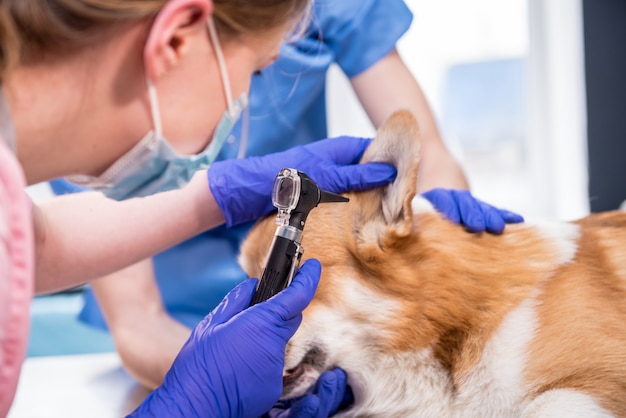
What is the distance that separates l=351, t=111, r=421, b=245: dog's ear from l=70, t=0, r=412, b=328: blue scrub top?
46cm

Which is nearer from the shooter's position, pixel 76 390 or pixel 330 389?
pixel 330 389

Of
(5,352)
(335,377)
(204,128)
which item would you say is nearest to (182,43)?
(204,128)

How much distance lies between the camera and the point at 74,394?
53.9 inches

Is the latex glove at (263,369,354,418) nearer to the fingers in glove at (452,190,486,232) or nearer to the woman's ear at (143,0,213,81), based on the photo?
the fingers in glove at (452,190,486,232)

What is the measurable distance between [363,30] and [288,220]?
0.84 meters

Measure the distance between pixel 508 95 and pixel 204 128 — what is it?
287 cm

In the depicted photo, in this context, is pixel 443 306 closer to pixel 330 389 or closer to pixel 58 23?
pixel 330 389

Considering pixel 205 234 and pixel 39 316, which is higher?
pixel 205 234

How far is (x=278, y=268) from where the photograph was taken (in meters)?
0.92

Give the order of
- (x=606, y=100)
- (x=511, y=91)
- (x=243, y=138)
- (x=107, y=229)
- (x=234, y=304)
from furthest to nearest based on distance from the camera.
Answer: (x=511, y=91) → (x=606, y=100) → (x=243, y=138) → (x=107, y=229) → (x=234, y=304)

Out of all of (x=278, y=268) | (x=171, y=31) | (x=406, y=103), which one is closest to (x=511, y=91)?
(x=406, y=103)

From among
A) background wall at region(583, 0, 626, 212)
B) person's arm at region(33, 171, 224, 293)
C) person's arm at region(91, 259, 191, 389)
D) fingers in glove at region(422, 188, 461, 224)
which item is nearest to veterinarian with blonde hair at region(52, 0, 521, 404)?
person's arm at region(91, 259, 191, 389)

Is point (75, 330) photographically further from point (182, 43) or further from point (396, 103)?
point (182, 43)

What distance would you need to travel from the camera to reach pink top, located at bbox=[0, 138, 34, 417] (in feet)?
2.22
